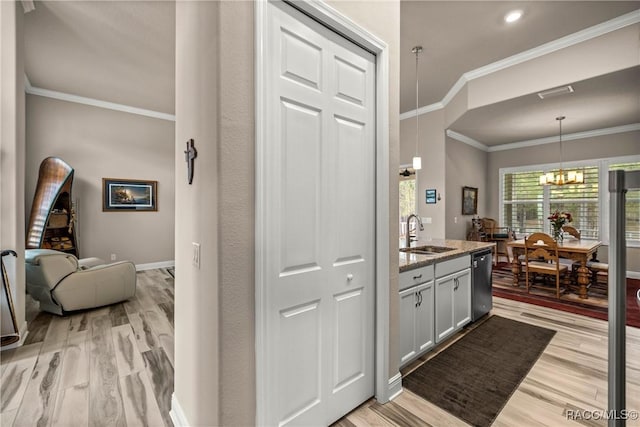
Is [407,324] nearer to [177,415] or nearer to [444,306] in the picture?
[444,306]

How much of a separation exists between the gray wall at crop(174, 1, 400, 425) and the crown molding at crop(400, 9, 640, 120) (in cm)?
405

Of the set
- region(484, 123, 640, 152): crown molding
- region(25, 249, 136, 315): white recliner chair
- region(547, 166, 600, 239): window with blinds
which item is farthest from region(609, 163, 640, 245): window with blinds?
region(25, 249, 136, 315): white recliner chair

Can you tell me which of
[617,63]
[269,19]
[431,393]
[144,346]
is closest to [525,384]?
[431,393]

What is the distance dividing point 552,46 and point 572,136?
3647 mm

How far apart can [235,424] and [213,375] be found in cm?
24

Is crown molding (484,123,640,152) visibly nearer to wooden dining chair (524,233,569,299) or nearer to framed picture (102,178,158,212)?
wooden dining chair (524,233,569,299)

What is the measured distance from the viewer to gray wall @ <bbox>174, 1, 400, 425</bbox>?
4.08ft

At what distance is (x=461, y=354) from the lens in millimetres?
2590

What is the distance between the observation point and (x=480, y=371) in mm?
2328

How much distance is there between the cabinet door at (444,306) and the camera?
103 inches

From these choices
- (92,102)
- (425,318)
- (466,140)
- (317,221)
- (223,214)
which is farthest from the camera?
(466,140)

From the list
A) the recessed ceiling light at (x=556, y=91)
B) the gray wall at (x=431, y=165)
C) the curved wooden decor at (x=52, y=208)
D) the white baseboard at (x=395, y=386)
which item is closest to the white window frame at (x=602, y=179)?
the recessed ceiling light at (x=556, y=91)
